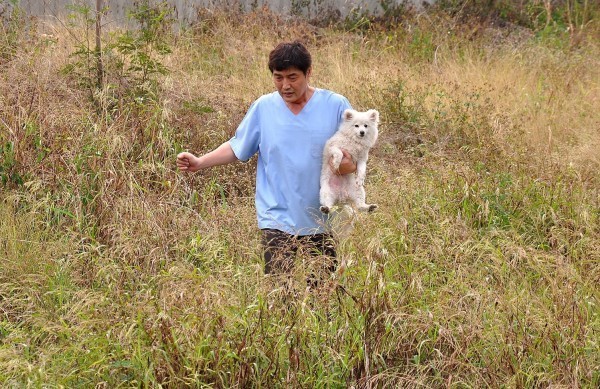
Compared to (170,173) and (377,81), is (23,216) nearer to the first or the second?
(170,173)

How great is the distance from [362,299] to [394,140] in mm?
4619

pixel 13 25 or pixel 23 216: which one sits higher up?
pixel 13 25

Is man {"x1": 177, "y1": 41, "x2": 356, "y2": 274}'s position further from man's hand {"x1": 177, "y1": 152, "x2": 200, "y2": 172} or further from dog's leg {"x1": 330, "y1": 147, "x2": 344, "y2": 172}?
man's hand {"x1": 177, "y1": 152, "x2": 200, "y2": 172}

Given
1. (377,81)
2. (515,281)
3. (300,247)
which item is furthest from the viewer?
(377,81)

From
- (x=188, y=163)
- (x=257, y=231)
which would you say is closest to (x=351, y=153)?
(x=188, y=163)

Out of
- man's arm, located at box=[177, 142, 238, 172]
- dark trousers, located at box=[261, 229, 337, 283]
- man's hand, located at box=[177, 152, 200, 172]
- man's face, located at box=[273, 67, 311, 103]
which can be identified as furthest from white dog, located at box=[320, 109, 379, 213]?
man's hand, located at box=[177, 152, 200, 172]

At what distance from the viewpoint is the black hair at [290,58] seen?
4820mm

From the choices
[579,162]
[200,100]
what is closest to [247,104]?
[200,100]

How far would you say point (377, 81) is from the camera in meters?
9.65

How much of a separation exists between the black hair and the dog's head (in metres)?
→ 0.36

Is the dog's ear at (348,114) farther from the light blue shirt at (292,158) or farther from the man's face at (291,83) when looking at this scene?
the man's face at (291,83)

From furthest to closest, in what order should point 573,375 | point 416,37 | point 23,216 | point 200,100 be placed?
point 416,37, point 200,100, point 23,216, point 573,375

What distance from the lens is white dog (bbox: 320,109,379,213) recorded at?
5.00m

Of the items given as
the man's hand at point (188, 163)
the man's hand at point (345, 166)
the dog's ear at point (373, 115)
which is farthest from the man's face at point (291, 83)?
the dog's ear at point (373, 115)
